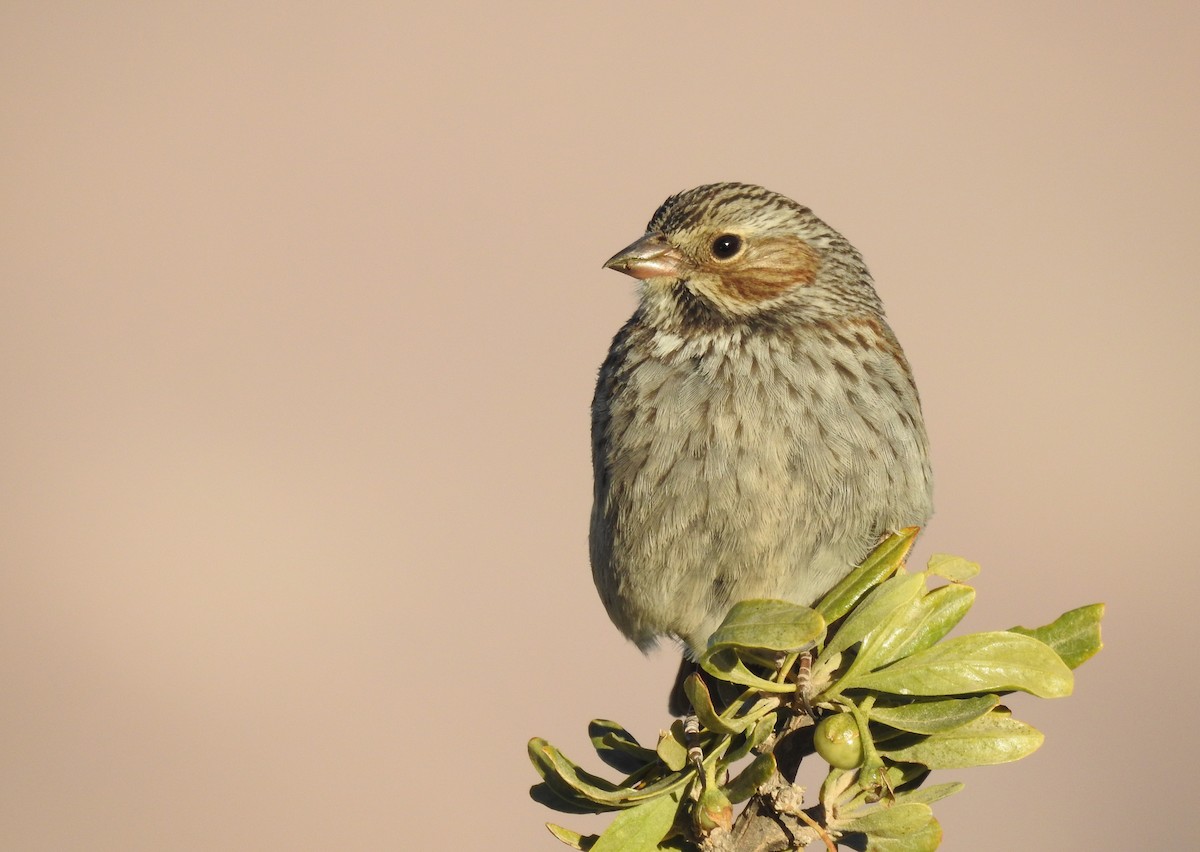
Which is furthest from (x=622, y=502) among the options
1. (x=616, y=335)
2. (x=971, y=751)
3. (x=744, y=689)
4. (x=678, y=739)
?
(x=971, y=751)

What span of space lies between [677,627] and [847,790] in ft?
4.13

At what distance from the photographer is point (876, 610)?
2.22 metres

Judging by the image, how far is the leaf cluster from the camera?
2131mm

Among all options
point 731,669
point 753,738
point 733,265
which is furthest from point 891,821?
point 733,265

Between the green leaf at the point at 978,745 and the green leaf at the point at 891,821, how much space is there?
0.33 ft

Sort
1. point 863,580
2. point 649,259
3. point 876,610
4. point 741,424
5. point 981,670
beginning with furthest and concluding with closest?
point 649,259, point 741,424, point 863,580, point 876,610, point 981,670

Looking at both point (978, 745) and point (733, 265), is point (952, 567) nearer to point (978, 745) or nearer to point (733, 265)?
point (978, 745)

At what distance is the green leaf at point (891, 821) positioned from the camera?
2.12 metres

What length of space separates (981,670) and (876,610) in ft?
0.66

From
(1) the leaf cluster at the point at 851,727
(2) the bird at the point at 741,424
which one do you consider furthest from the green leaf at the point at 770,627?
(2) the bird at the point at 741,424

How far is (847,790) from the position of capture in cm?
225

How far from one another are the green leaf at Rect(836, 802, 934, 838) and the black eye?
71.2 inches

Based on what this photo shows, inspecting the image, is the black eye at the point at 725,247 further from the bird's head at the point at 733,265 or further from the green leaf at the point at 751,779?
the green leaf at the point at 751,779

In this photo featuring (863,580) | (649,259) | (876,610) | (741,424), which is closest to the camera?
(876,610)
